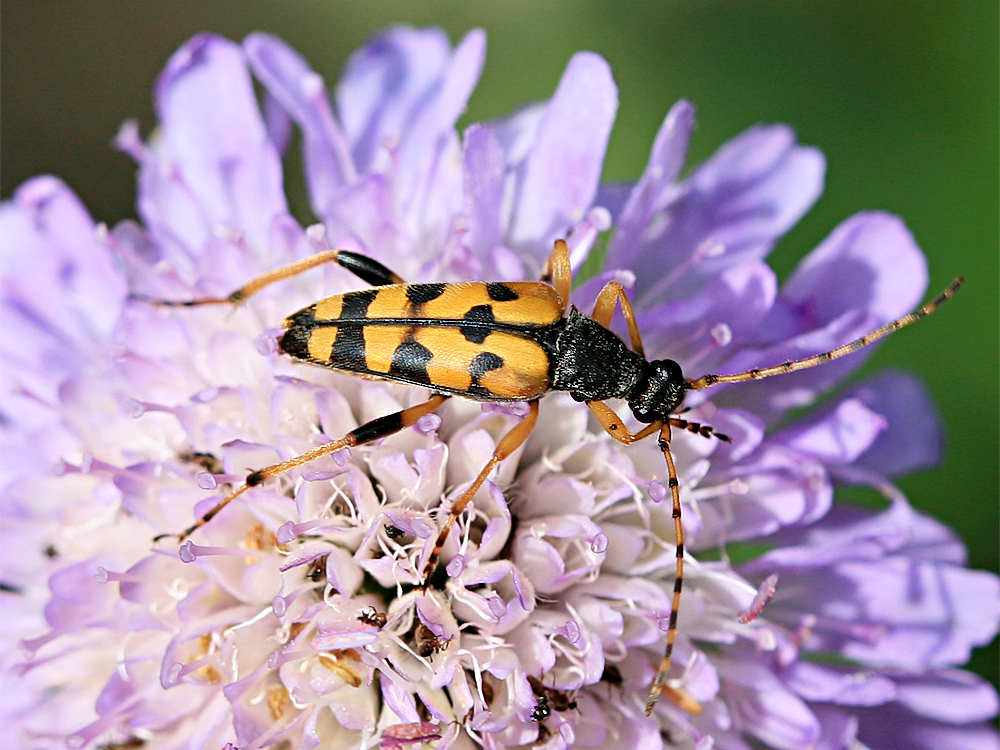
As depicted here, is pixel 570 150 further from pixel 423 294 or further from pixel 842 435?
pixel 842 435

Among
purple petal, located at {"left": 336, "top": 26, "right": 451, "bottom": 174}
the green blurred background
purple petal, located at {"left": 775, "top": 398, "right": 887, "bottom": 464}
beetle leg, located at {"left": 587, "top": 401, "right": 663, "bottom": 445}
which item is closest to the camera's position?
beetle leg, located at {"left": 587, "top": 401, "right": 663, "bottom": 445}

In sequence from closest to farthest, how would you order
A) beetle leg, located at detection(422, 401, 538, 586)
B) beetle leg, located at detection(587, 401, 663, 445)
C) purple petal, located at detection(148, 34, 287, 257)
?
beetle leg, located at detection(422, 401, 538, 586), beetle leg, located at detection(587, 401, 663, 445), purple petal, located at detection(148, 34, 287, 257)

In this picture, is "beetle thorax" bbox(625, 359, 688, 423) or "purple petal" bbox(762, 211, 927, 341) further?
"purple petal" bbox(762, 211, 927, 341)

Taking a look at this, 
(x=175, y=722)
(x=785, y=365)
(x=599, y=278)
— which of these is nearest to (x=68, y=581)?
(x=175, y=722)

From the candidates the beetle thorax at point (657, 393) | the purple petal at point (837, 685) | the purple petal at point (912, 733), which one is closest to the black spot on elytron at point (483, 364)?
the beetle thorax at point (657, 393)

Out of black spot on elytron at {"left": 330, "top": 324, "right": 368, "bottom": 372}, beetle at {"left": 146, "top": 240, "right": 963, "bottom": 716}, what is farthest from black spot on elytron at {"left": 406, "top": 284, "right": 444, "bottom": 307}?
black spot on elytron at {"left": 330, "top": 324, "right": 368, "bottom": 372}

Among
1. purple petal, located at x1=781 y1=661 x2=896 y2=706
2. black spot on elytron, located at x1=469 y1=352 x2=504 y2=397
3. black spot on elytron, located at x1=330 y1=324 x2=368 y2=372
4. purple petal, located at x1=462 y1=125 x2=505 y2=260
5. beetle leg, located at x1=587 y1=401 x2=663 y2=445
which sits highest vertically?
purple petal, located at x1=462 y1=125 x2=505 y2=260

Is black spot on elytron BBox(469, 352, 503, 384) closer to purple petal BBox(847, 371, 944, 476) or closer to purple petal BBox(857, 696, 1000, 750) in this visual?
purple petal BBox(847, 371, 944, 476)
